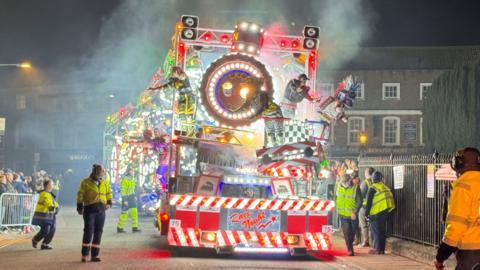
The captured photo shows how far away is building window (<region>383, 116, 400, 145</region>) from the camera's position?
164ft

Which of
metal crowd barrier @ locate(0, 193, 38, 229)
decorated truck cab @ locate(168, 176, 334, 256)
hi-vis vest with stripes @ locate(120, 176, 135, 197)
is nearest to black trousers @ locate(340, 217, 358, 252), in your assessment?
decorated truck cab @ locate(168, 176, 334, 256)

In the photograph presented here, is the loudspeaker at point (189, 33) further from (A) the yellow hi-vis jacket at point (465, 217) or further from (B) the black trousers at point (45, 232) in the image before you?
(A) the yellow hi-vis jacket at point (465, 217)

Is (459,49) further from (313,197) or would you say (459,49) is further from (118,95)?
(313,197)

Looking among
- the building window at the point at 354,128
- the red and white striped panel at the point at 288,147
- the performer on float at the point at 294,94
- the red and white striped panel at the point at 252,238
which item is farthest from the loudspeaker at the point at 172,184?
the building window at the point at 354,128

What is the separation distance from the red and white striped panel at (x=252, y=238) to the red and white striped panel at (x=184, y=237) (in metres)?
0.39

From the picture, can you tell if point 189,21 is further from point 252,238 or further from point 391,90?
point 391,90

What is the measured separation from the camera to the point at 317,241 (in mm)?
12086

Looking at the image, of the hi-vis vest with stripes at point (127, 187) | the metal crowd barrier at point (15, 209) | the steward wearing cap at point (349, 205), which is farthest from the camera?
the hi-vis vest with stripes at point (127, 187)

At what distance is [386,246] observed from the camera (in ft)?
46.1

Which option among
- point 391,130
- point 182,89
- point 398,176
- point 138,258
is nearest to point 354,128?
point 391,130

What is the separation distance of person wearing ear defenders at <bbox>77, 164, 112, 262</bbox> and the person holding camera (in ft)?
7.45

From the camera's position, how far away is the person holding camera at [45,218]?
44.9ft

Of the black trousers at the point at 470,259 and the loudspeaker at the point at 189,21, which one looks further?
the loudspeaker at the point at 189,21

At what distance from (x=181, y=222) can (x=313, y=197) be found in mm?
2604
